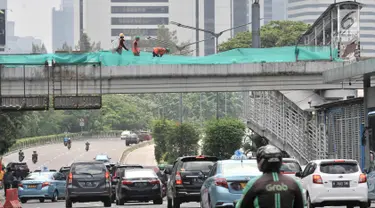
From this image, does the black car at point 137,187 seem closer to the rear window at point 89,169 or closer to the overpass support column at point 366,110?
the rear window at point 89,169

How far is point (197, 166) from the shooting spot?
1224 inches

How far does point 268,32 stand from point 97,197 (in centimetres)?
9433

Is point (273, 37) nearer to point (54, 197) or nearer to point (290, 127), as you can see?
point (290, 127)

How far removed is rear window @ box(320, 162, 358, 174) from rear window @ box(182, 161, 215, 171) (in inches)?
163

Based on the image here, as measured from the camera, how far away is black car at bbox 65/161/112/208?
34750 mm

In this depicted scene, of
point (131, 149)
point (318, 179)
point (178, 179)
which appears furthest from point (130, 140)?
point (318, 179)

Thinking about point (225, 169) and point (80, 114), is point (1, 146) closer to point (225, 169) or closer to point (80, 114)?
point (225, 169)

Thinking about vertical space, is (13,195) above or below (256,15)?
below

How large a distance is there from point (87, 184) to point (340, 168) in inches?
391

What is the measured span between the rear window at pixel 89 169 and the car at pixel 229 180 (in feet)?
35.3

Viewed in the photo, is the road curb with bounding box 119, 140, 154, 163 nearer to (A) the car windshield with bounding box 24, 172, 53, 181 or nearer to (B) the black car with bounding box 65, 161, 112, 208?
(A) the car windshield with bounding box 24, 172, 53, 181

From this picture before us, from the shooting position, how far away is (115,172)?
4147cm

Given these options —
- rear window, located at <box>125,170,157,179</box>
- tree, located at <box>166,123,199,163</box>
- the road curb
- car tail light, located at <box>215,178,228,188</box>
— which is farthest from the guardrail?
car tail light, located at <box>215,178,228,188</box>

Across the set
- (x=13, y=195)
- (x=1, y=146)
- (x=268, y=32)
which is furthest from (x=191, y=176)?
(x=268, y=32)
